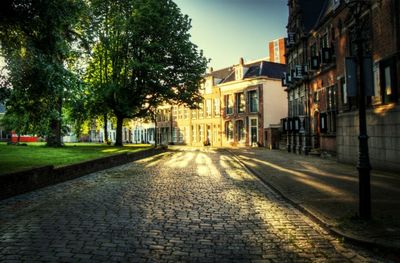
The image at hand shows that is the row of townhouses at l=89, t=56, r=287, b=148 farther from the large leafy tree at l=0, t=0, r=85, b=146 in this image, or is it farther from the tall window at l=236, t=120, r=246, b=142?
the large leafy tree at l=0, t=0, r=85, b=146

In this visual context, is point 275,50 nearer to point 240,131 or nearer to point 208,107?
point 208,107

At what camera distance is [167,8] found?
117 ft

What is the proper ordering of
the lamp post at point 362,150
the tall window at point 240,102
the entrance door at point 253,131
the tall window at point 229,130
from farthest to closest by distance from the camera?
the tall window at point 229,130
the tall window at point 240,102
the entrance door at point 253,131
the lamp post at point 362,150

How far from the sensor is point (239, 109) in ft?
179

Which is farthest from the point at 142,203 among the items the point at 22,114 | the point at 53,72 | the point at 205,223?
the point at 22,114

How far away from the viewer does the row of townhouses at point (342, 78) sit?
1504 centimetres

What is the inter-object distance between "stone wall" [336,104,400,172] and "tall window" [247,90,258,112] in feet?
106

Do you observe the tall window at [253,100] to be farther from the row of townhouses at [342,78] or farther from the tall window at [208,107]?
the row of townhouses at [342,78]

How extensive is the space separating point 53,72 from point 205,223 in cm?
1031

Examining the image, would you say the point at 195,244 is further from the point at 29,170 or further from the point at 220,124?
→ the point at 220,124

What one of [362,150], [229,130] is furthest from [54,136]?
[362,150]

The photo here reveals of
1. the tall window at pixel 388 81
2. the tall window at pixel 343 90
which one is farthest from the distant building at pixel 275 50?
the tall window at pixel 388 81

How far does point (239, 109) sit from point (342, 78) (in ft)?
105

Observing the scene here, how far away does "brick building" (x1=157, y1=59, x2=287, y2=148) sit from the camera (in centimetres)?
5025
